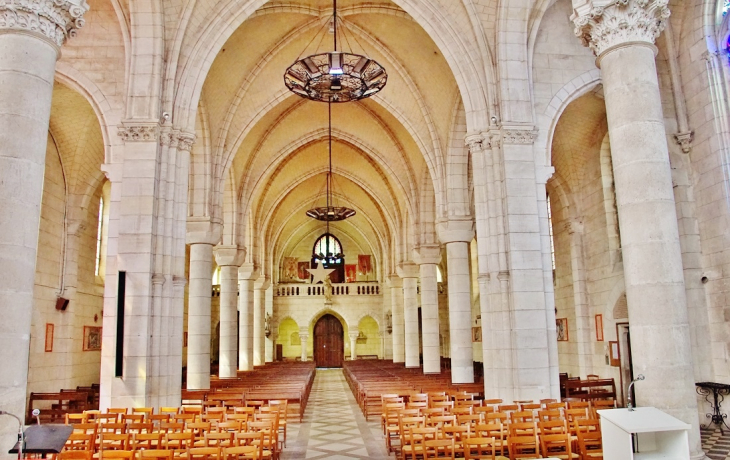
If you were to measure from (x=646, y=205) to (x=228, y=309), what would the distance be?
18.1 metres

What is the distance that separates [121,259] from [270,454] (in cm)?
562

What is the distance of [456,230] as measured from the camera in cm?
1847

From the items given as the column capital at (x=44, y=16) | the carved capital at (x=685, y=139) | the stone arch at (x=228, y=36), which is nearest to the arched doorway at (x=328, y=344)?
the stone arch at (x=228, y=36)

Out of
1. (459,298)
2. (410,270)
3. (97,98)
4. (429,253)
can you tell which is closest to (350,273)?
(410,270)

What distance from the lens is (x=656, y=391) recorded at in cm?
646

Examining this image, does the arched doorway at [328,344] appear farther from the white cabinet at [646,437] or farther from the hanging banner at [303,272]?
the white cabinet at [646,437]

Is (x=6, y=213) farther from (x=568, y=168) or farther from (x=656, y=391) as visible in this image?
(x=568, y=168)

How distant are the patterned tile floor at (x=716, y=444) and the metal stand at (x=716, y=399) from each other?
0.75ft

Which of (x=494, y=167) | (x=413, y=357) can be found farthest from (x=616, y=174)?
(x=413, y=357)

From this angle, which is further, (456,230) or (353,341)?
(353,341)

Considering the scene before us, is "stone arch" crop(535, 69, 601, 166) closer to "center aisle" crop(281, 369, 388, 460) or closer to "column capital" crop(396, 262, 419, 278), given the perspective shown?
"center aisle" crop(281, 369, 388, 460)

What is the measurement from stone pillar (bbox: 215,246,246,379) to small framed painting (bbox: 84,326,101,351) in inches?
176

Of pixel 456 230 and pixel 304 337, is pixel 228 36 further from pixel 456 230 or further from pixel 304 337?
pixel 304 337

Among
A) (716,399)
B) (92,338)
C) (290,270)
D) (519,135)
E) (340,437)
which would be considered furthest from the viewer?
(290,270)
